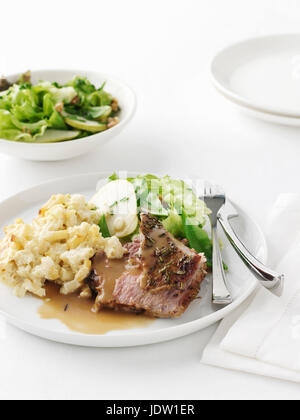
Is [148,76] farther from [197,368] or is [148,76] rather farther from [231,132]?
[197,368]

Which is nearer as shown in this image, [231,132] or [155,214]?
[155,214]

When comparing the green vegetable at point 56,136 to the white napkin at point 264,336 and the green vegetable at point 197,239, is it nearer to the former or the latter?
the green vegetable at point 197,239

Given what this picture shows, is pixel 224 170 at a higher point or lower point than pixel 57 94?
lower

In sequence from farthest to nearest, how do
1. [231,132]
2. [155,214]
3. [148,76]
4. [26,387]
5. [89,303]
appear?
[148,76] < [231,132] < [155,214] < [89,303] < [26,387]

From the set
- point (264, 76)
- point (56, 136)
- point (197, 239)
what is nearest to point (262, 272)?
point (197, 239)

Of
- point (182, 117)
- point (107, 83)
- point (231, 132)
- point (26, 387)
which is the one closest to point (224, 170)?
point (231, 132)
